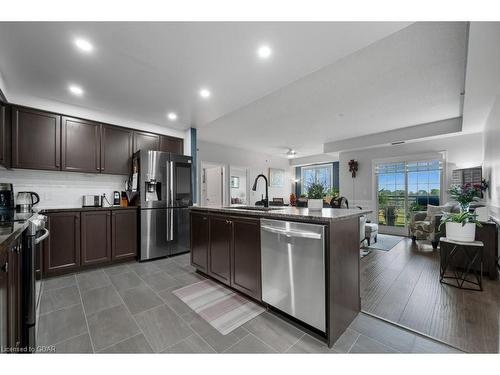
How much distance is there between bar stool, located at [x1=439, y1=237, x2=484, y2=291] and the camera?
2441 millimetres

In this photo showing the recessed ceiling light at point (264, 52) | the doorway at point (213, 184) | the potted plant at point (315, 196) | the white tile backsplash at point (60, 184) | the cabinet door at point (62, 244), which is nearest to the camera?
the recessed ceiling light at point (264, 52)

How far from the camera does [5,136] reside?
8.68 feet

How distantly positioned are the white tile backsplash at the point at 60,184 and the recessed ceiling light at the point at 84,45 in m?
2.20

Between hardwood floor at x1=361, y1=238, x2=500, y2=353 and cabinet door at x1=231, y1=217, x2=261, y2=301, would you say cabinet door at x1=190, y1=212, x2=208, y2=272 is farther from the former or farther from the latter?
hardwood floor at x1=361, y1=238, x2=500, y2=353

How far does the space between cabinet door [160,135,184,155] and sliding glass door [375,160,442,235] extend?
549 centimetres

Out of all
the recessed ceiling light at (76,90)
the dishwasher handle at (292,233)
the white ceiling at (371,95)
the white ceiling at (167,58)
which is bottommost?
the dishwasher handle at (292,233)

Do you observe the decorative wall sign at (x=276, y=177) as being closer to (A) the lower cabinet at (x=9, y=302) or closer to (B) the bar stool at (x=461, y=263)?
(B) the bar stool at (x=461, y=263)

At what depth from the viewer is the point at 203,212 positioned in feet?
8.75

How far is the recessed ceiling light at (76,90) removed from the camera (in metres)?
2.66

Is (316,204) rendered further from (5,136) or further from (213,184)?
(213,184)

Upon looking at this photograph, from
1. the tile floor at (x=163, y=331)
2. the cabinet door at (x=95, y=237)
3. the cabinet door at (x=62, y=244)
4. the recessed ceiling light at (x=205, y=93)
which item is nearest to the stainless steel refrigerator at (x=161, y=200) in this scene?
the cabinet door at (x=95, y=237)
